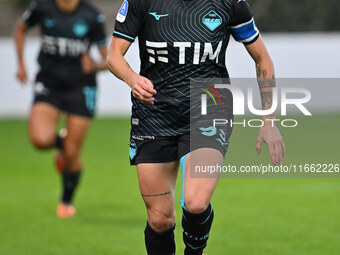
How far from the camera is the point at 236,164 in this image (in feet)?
29.2

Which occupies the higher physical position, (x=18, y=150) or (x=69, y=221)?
(x=69, y=221)

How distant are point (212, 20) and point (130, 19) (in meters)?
0.58

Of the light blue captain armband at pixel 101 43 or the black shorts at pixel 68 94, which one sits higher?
the light blue captain armband at pixel 101 43

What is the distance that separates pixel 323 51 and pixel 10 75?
7.51 metres

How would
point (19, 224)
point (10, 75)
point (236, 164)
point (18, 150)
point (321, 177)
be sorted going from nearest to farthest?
point (19, 224) → point (236, 164) → point (321, 177) → point (18, 150) → point (10, 75)

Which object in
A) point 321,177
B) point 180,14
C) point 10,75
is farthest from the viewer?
point 10,75

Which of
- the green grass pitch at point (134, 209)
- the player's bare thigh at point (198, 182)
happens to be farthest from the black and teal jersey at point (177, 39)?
the green grass pitch at point (134, 209)

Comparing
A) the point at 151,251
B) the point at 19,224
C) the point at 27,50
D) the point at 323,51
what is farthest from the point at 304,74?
the point at 151,251

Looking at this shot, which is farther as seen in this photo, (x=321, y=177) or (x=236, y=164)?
(x=321, y=177)

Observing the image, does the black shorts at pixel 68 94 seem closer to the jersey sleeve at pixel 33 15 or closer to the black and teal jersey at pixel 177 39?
the jersey sleeve at pixel 33 15

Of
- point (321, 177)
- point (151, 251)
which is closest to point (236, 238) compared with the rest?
point (151, 251)

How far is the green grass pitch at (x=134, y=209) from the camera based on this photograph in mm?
7246

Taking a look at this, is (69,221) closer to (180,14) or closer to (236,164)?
(236,164)

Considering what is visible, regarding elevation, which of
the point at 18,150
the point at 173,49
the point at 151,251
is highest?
the point at 173,49
